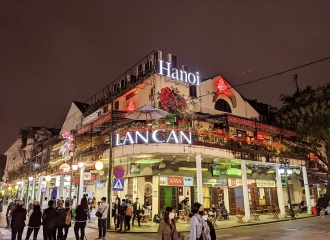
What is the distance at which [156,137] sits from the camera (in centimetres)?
1927

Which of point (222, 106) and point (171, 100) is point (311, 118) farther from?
point (171, 100)

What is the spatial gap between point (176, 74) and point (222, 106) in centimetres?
625

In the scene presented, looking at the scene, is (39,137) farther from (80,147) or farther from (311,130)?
(311,130)

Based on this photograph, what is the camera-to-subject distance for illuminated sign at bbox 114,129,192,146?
19.2 meters

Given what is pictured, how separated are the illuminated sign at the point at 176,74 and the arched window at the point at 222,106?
3060 millimetres

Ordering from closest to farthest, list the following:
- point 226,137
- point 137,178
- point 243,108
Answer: point 226,137 < point 137,178 < point 243,108

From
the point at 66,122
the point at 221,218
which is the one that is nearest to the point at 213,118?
the point at 221,218

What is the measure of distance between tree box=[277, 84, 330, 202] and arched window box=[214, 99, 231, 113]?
21.4ft

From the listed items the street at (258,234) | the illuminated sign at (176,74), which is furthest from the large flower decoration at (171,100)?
the street at (258,234)

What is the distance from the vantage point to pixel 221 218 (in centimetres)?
2283

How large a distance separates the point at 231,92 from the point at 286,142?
8495 mm

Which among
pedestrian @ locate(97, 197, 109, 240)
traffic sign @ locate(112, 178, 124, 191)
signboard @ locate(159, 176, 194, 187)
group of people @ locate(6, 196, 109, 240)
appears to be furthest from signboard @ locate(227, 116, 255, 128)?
group of people @ locate(6, 196, 109, 240)

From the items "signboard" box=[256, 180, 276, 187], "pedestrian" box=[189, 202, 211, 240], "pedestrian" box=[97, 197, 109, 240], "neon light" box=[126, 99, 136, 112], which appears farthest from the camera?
"signboard" box=[256, 180, 276, 187]

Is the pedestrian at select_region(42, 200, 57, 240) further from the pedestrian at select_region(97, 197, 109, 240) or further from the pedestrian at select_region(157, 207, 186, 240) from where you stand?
the pedestrian at select_region(157, 207, 186, 240)
